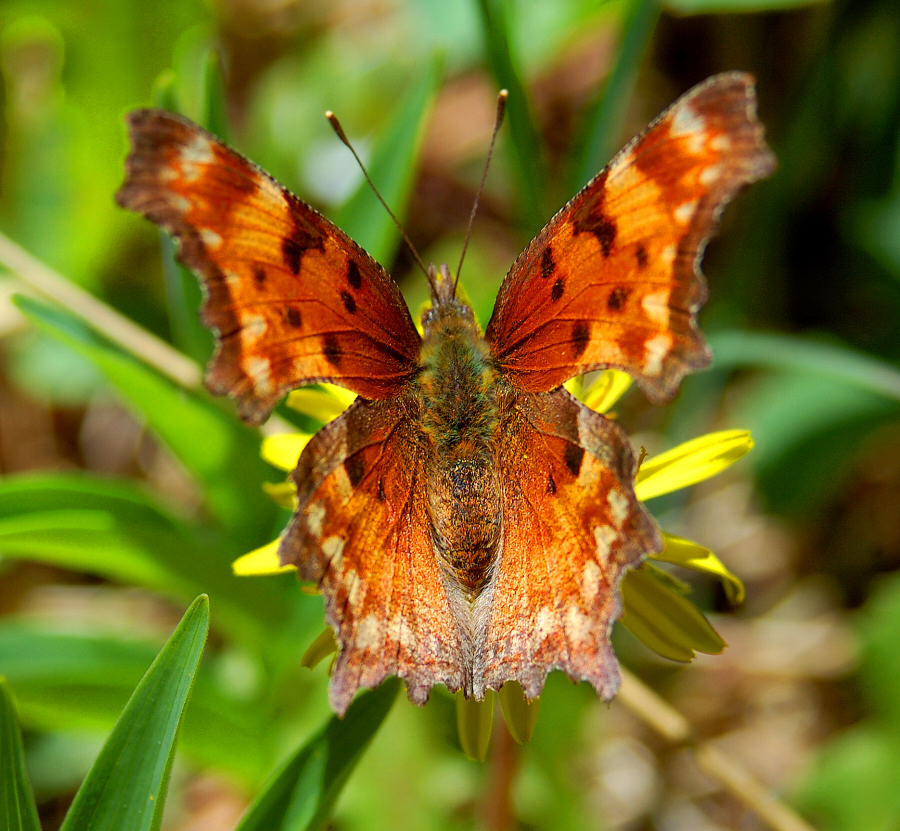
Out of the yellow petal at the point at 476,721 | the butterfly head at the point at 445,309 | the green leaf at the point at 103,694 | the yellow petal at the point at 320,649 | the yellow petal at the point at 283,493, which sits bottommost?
the yellow petal at the point at 476,721

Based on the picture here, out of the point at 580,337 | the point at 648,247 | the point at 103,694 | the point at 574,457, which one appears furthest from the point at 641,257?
the point at 103,694

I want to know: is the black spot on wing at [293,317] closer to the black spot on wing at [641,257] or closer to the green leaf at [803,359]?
the black spot on wing at [641,257]

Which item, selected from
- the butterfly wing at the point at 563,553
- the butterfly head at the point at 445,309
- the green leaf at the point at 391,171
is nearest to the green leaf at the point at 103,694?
the butterfly wing at the point at 563,553

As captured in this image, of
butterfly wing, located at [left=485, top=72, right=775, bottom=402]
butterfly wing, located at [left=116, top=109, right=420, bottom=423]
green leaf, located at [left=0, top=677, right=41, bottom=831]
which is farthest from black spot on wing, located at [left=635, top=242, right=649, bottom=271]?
green leaf, located at [left=0, top=677, right=41, bottom=831]

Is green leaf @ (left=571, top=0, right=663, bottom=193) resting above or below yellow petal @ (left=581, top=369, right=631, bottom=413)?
above

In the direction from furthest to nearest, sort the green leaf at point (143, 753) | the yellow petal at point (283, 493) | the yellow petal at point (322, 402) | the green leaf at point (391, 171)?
the green leaf at point (391, 171) < the yellow petal at point (322, 402) < the yellow petal at point (283, 493) < the green leaf at point (143, 753)

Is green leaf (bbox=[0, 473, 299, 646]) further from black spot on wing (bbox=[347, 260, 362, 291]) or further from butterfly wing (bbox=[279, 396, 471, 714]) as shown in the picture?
black spot on wing (bbox=[347, 260, 362, 291])
